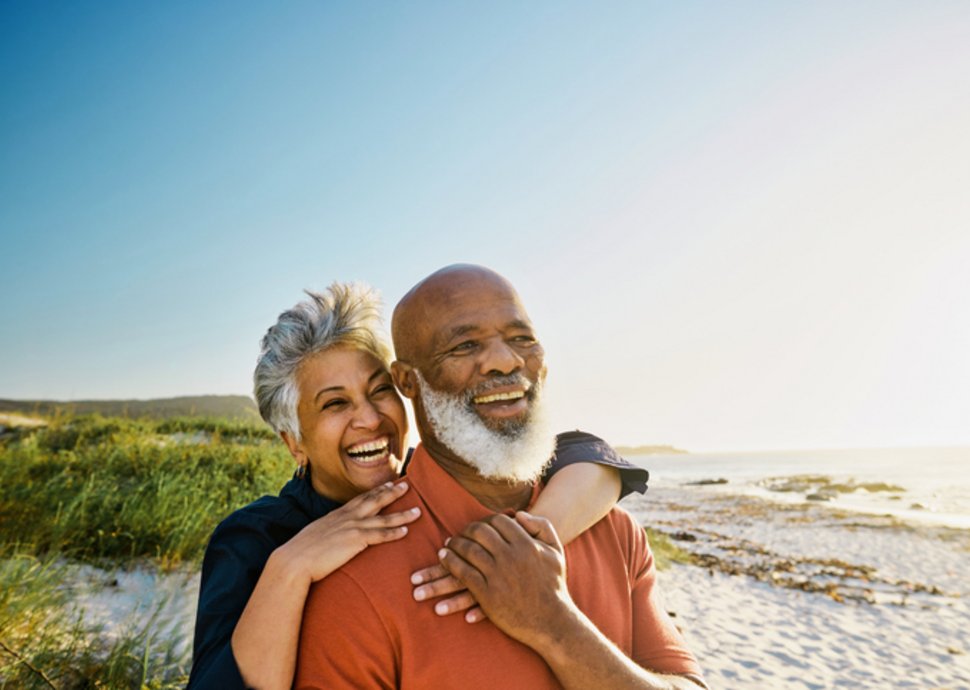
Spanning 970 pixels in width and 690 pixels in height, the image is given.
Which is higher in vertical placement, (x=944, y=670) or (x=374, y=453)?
(x=374, y=453)

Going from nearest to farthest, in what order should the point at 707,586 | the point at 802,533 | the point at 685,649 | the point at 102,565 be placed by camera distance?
the point at 685,649 → the point at 102,565 → the point at 707,586 → the point at 802,533

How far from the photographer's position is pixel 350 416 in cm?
279

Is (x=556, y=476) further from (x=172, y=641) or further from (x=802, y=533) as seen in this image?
(x=802, y=533)

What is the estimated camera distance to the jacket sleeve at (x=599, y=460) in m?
2.80

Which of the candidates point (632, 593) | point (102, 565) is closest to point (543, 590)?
point (632, 593)

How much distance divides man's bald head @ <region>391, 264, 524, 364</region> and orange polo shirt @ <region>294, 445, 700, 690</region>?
55cm

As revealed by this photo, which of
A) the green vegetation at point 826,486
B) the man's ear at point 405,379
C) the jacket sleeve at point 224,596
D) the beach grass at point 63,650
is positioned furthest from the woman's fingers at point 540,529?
the green vegetation at point 826,486

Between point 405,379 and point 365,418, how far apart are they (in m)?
0.33

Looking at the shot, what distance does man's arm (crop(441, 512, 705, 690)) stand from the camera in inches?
67.4

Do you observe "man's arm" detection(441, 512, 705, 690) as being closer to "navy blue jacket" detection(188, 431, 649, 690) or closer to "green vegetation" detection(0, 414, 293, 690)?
"navy blue jacket" detection(188, 431, 649, 690)

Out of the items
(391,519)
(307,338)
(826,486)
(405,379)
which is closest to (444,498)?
(391,519)

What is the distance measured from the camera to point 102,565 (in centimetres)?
604

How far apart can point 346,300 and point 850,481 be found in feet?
143

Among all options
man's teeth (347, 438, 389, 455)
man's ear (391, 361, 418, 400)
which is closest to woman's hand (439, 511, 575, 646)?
man's ear (391, 361, 418, 400)
